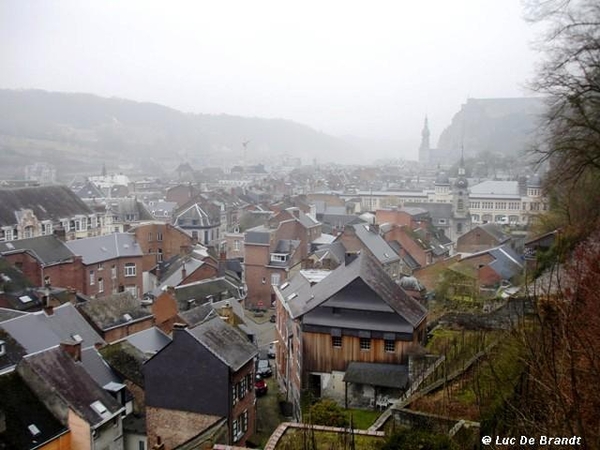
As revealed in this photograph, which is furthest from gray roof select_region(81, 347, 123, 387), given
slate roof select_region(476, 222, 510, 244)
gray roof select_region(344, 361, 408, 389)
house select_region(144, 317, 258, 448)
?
slate roof select_region(476, 222, 510, 244)

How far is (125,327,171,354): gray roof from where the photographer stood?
82.7ft

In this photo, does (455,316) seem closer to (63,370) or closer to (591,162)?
(591,162)

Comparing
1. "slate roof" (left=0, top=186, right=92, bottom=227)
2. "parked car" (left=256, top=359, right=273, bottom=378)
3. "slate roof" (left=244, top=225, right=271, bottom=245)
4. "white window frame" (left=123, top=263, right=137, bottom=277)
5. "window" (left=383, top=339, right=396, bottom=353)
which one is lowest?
"parked car" (left=256, top=359, right=273, bottom=378)

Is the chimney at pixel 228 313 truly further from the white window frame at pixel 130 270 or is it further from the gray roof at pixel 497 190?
the gray roof at pixel 497 190

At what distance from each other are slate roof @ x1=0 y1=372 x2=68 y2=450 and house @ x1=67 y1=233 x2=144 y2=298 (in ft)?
72.5

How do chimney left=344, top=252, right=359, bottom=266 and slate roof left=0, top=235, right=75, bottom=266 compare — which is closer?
chimney left=344, top=252, right=359, bottom=266

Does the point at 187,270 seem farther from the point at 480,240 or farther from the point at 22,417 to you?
the point at 480,240

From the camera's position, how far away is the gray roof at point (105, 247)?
41969 millimetres

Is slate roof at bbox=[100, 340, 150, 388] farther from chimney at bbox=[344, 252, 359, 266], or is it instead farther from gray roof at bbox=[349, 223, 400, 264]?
gray roof at bbox=[349, 223, 400, 264]

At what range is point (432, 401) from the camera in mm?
16328

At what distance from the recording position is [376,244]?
156 ft

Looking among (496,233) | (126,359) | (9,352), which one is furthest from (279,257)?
(9,352)

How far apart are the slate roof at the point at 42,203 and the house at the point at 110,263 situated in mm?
9048

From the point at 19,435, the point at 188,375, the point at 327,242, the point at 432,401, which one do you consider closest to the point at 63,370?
the point at 19,435
